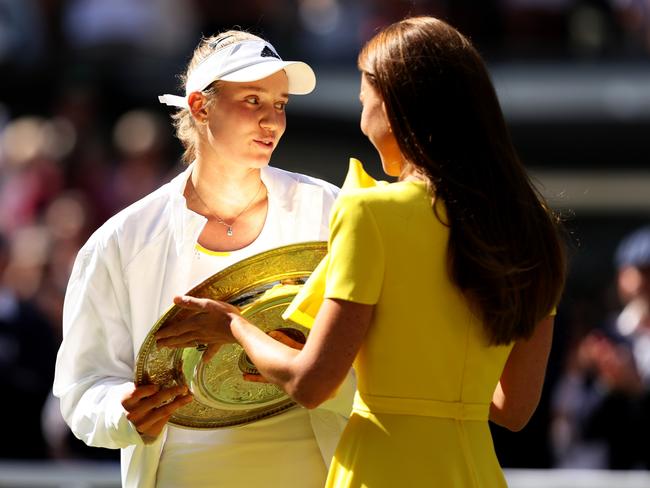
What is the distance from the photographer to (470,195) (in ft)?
8.30

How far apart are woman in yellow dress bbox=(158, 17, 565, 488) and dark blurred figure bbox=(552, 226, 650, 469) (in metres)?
3.40

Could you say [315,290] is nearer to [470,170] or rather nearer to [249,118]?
[470,170]

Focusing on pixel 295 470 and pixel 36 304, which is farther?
pixel 36 304

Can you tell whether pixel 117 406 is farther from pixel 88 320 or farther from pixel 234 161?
pixel 234 161

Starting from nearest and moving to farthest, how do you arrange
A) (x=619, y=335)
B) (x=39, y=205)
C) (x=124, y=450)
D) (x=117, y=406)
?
1. (x=117, y=406)
2. (x=124, y=450)
3. (x=619, y=335)
4. (x=39, y=205)

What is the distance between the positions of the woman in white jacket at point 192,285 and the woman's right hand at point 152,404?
0.23 ft

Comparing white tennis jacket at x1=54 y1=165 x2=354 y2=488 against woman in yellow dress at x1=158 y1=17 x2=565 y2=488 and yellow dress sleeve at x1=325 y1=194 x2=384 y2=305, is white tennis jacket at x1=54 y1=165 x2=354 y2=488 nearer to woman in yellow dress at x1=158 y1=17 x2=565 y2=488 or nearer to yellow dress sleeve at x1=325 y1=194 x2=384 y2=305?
woman in yellow dress at x1=158 y1=17 x2=565 y2=488

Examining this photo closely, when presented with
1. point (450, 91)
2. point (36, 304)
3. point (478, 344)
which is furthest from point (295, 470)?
point (36, 304)

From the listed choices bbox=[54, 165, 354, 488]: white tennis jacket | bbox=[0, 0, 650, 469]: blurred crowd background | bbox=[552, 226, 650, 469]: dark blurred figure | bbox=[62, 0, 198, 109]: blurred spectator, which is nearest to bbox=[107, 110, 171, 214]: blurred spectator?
bbox=[0, 0, 650, 469]: blurred crowd background

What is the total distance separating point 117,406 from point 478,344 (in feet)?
2.76

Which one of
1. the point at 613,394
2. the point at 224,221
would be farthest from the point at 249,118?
the point at 613,394

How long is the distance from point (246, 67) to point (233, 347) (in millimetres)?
635

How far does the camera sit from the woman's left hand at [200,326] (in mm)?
2725

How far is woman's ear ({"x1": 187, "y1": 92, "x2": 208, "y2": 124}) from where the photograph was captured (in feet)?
10.6
